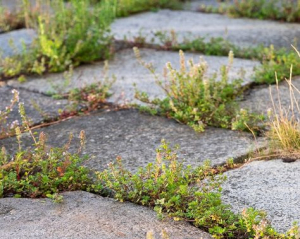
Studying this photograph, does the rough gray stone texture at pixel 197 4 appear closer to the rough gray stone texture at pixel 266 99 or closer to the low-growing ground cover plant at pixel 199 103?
the rough gray stone texture at pixel 266 99

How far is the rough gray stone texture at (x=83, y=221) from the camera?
2.12 meters

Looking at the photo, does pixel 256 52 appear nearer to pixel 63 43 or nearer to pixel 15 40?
pixel 63 43

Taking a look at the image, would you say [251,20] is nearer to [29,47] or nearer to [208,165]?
[29,47]

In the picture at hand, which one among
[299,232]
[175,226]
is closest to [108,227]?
[175,226]

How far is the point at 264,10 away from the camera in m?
5.27

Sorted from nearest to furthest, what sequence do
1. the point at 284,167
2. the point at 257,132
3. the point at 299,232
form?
the point at 299,232, the point at 284,167, the point at 257,132

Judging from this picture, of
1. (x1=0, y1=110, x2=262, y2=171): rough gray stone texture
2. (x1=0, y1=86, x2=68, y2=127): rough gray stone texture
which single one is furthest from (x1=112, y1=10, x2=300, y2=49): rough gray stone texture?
(x1=0, y1=110, x2=262, y2=171): rough gray stone texture

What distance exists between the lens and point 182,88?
3.23 metres

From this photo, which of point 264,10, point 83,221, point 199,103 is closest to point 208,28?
point 264,10

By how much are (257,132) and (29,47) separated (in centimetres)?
Answer: 187

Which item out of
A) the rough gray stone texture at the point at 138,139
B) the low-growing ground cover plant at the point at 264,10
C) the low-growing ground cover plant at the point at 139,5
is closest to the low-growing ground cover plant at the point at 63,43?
the rough gray stone texture at the point at 138,139

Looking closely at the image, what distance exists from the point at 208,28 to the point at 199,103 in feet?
6.34

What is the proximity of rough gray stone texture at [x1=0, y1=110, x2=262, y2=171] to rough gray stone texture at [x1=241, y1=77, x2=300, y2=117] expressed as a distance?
1.13 ft

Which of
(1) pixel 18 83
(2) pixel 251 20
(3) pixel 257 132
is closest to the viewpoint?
(3) pixel 257 132
